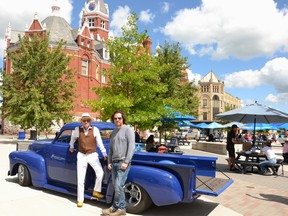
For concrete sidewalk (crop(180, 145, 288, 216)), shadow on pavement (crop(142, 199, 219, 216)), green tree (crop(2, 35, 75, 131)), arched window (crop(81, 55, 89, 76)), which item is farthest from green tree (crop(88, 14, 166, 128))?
arched window (crop(81, 55, 89, 76))

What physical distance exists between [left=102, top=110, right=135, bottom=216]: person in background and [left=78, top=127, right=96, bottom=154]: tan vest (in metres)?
0.71

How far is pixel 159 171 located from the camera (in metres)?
4.95

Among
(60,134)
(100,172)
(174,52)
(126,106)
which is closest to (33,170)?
(60,134)

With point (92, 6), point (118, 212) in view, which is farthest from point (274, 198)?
point (92, 6)

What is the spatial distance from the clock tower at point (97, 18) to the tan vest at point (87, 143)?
55046mm

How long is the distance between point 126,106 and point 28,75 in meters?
10.7

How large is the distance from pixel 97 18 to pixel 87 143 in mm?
57728

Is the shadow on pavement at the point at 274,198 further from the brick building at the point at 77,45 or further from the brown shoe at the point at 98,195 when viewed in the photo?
the brick building at the point at 77,45

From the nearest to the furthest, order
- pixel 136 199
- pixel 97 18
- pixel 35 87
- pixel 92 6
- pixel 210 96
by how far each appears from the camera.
→ 1. pixel 136 199
2. pixel 35 87
3. pixel 97 18
4. pixel 92 6
5. pixel 210 96

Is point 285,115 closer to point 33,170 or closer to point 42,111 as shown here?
point 33,170

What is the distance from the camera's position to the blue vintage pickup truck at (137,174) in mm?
4848

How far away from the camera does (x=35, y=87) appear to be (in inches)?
830

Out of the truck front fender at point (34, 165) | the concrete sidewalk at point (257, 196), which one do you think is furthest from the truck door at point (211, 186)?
the truck front fender at point (34, 165)

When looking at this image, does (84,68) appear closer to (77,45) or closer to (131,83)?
(77,45)
